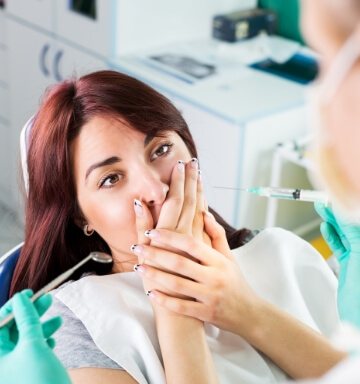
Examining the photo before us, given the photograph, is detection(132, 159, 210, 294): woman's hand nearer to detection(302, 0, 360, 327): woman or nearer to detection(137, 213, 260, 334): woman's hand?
detection(137, 213, 260, 334): woman's hand

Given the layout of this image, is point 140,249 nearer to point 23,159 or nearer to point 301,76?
point 23,159

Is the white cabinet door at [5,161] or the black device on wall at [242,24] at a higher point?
the black device on wall at [242,24]

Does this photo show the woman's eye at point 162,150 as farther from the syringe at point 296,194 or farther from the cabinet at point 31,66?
the cabinet at point 31,66

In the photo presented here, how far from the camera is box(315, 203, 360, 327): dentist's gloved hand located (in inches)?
54.2

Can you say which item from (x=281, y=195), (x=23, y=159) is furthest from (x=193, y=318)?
(x=23, y=159)

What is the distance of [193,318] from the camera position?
1268 mm

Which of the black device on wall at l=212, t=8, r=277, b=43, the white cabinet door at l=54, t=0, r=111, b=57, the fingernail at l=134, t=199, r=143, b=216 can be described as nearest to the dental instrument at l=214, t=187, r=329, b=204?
the fingernail at l=134, t=199, r=143, b=216

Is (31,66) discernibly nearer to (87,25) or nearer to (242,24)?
(87,25)

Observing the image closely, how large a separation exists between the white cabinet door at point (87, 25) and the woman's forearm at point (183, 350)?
5.60 ft

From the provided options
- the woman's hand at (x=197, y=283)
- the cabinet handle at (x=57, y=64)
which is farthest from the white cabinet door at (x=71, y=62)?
the woman's hand at (x=197, y=283)

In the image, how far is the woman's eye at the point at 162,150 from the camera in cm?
142

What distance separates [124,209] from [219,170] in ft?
3.69

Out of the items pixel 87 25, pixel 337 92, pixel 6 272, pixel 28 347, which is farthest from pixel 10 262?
pixel 87 25

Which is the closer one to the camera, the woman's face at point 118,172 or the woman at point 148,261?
the woman at point 148,261
